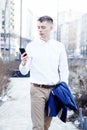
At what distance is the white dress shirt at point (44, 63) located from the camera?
3396 mm

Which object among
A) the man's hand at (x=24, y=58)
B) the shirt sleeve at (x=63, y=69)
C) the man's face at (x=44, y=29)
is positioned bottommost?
the shirt sleeve at (x=63, y=69)

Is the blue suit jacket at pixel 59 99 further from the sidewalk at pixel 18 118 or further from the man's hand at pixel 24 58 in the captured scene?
the sidewalk at pixel 18 118

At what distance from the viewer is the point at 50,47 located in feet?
11.3

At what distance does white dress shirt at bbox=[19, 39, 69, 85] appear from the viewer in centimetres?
340

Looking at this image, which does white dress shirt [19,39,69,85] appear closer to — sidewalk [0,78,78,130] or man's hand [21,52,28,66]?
man's hand [21,52,28,66]

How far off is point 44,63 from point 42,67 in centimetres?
4

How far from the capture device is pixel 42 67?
3.40 meters

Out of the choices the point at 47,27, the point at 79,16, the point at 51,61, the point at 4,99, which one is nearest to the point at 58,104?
the point at 51,61

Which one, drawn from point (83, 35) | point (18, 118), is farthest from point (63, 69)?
point (83, 35)

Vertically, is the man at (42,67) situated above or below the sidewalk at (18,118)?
above

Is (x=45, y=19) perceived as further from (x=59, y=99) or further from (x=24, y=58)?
(x=59, y=99)

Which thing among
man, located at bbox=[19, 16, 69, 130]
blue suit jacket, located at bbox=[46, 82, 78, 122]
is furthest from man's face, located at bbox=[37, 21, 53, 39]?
blue suit jacket, located at bbox=[46, 82, 78, 122]

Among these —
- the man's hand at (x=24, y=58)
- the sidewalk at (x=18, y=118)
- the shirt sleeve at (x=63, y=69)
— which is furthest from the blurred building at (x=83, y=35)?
the man's hand at (x=24, y=58)

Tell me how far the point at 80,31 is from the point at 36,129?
37338 millimetres
